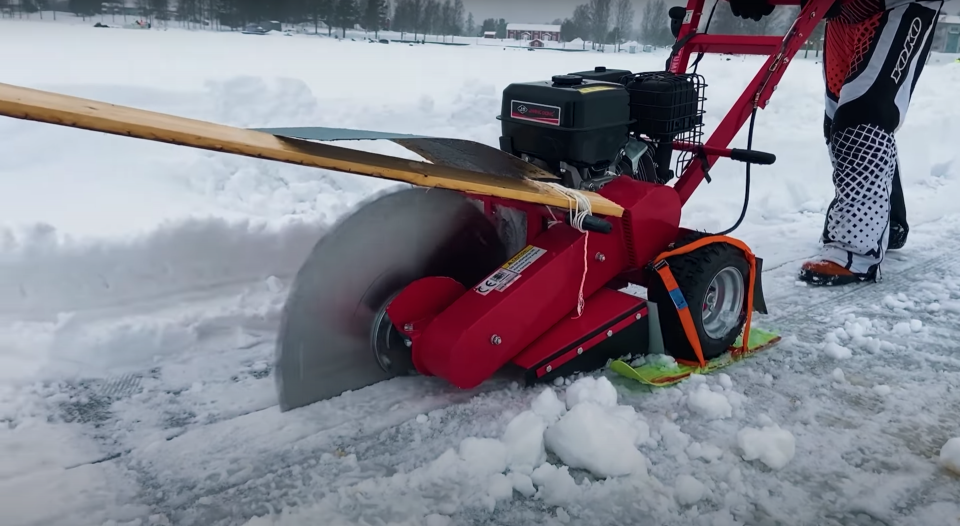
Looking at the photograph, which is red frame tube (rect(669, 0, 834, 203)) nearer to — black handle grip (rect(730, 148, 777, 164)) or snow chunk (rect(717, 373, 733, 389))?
black handle grip (rect(730, 148, 777, 164))

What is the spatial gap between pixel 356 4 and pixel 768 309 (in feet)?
7.16

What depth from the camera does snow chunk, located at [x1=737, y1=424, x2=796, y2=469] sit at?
1949mm

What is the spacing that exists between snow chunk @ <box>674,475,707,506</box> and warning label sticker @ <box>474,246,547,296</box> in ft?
2.35

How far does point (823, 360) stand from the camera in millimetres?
2629

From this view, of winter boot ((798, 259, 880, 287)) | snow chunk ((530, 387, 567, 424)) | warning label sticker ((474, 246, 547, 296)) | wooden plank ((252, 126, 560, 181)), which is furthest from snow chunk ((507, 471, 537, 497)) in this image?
winter boot ((798, 259, 880, 287))

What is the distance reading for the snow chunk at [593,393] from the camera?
212cm

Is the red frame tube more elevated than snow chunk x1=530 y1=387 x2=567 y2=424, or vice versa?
the red frame tube

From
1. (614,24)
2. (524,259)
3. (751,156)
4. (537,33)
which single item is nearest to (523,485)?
(524,259)

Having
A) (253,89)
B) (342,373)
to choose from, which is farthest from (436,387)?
(253,89)

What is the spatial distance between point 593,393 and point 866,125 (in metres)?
2.08

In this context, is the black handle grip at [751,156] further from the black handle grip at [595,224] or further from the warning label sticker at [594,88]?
the black handle grip at [595,224]

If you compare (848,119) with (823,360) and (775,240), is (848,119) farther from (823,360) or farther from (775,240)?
(823,360)

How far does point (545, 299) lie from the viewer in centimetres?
223

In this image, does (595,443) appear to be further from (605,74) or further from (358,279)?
(605,74)
